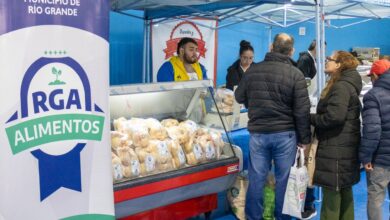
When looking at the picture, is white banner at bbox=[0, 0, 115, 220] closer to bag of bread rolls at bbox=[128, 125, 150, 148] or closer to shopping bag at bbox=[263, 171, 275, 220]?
bag of bread rolls at bbox=[128, 125, 150, 148]

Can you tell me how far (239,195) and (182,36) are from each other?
11.5ft

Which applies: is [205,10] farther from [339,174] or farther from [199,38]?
[339,174]

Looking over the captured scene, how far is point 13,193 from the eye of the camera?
A: 190cm

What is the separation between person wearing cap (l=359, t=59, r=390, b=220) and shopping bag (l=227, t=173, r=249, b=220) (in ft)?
3.41

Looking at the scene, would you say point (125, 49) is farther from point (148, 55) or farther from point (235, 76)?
point (235, 76)

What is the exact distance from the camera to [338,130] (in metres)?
3.25

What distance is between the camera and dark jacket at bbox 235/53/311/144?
10.9 ft

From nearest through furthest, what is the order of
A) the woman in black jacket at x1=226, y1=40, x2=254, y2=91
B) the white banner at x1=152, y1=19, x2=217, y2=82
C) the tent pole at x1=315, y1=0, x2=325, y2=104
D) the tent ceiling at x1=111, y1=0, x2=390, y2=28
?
the tent pole at x1=315, y1=0, x2=325, y2=104 < the tent ceiling at x1=111, y1=0, x2=390, y2=28 < the woman in black jacket at x1=226, y1=40, x2=254, y2=91 < the white banner at x1=152, y1=19, x2=217, y2=82

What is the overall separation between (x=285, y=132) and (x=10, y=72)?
219 cm

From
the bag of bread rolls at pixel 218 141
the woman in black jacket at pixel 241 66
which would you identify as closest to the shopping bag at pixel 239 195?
the bag of bread rolls at pixel 218 141

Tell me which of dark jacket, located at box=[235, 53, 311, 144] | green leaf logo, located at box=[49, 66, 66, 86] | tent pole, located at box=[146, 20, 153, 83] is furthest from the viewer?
tent pole, located at box=[146, 20, 153, 83]

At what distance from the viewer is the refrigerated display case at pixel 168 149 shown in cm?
307

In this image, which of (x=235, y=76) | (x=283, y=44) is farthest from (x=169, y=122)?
(x=235, y=76)

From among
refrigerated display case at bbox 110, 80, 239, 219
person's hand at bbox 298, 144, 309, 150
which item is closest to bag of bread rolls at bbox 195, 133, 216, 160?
refrigerated display case at bbox 110, 80, 239, 219
